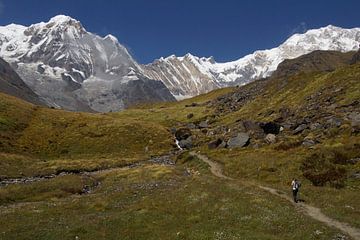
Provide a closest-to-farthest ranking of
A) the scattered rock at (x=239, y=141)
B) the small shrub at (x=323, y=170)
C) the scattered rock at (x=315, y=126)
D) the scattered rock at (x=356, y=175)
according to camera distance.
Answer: the scattered rock at (x=356, y=175) → the small shrub at (x=323, y=170) → the scattered rock at (x=315, y=126) → the scattered rock at (x=239, y=141)

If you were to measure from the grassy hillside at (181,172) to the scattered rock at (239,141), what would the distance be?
1.53m

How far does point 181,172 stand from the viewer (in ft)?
273

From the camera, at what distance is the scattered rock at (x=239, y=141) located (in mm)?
105250

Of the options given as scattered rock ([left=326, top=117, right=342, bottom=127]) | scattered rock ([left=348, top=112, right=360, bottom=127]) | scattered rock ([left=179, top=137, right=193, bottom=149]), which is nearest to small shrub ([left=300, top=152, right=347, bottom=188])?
scattered rock ([left=348, top=112, right=360, bottom=127])

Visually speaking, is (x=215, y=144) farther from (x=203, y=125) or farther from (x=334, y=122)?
(x=203, y=125)

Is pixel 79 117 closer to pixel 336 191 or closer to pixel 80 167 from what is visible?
pixel 80 167

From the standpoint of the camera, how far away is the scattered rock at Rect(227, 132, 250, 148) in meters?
105

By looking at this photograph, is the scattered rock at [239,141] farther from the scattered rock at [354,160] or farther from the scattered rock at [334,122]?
the scattered rock at [354,160]

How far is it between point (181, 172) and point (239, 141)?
27437 mm

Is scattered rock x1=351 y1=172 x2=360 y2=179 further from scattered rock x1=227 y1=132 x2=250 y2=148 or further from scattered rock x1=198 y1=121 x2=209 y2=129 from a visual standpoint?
scattered rock x1=198 y1=121 x2=209 y2=129

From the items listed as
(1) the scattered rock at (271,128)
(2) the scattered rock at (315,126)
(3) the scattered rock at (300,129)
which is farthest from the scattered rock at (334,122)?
(1) the scattered rock at (271,128)

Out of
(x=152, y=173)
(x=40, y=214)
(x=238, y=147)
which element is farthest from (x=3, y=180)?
(x=238, y=147)

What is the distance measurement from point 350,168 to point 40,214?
1653 inches

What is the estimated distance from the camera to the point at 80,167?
9888cm
